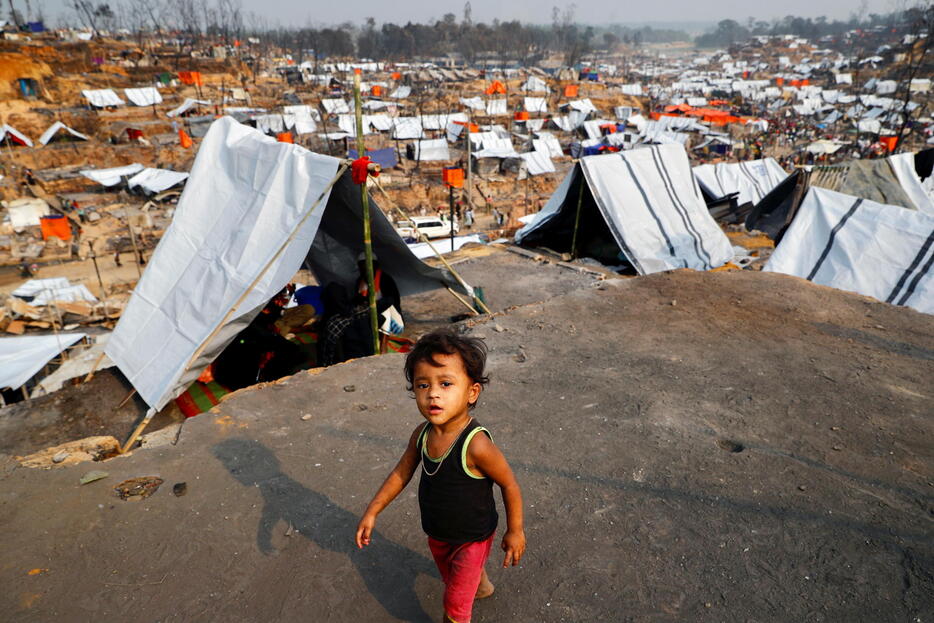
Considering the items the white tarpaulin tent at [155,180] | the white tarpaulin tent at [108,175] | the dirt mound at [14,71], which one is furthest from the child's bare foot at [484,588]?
the dirt mound at [14,71]

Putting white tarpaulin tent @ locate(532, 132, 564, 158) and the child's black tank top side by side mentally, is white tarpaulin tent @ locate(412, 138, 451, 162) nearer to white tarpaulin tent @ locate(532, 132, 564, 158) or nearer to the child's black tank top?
white tarpaulin tent @ locate(532, 132, 564, 158)

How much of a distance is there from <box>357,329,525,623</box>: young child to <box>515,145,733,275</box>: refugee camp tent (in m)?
6.75

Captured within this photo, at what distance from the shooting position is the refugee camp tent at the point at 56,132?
2498cm

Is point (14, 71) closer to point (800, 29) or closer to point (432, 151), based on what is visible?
point (432, 151)

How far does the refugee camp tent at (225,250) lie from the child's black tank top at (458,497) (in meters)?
2.94

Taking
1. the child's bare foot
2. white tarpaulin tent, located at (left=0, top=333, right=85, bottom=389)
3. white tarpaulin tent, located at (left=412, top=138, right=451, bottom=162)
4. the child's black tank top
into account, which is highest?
the child's black tank top

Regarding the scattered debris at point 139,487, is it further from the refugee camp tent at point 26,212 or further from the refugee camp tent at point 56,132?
the refugee camp tent at point 56,132

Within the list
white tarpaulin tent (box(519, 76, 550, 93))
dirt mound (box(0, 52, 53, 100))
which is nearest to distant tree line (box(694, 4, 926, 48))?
white tarpaulin tent (box(519, 76, 550, 93))

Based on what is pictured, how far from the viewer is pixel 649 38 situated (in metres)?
194

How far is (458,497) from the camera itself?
1795 mm

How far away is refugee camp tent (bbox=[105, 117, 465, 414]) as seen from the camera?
4.34m

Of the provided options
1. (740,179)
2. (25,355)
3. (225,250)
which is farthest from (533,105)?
(225,250)

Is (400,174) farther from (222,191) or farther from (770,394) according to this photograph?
(770,394)

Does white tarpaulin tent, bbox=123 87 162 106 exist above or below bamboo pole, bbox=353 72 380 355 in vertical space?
below
